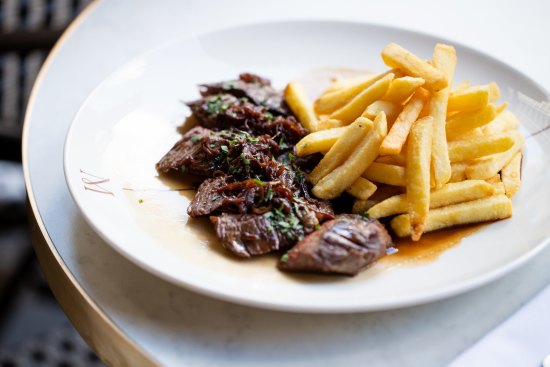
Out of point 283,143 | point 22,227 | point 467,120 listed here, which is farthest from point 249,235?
point 22,227

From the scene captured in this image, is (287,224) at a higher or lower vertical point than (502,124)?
lower

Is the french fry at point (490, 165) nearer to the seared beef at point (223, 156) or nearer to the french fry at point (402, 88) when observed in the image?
the french fry at point (402, 88)

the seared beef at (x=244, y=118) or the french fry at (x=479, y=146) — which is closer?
the french fry at (x=479, y=146)

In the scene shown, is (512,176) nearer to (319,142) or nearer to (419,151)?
(419,151)

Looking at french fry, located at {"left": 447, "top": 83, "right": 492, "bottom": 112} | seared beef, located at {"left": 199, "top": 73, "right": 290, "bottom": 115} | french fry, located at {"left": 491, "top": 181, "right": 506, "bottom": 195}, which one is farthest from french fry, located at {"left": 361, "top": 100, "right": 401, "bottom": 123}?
seared beef, located at {"left": 199, "top": 73, "right": 290, "bottom": 115}

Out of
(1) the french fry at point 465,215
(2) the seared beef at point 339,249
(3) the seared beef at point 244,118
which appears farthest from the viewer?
(3) the seared beef at point 244,118

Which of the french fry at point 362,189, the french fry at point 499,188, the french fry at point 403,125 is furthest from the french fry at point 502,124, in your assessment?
the french fry at point 362,189
